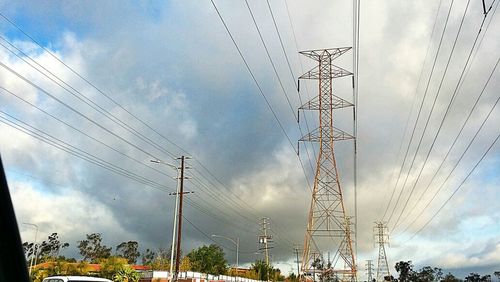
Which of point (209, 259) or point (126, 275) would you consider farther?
point (209, 259)

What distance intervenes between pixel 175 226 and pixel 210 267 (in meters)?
109

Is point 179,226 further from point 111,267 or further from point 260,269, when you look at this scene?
point 260,269

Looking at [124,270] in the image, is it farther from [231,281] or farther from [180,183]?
[231,281]

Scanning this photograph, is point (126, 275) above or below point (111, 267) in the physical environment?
below

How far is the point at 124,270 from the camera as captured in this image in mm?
63875

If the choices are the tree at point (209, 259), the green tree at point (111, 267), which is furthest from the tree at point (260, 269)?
the green tree at point (111, 267)

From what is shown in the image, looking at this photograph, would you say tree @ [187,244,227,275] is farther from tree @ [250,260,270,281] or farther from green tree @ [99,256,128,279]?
green tree @ [99,256,128,279]

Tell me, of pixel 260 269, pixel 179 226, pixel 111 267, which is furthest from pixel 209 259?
pixel 179 226

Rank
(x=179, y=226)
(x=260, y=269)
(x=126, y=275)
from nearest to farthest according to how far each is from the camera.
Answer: (x=179, y=226) < (x=126, y=275) < (x=260, y=269)

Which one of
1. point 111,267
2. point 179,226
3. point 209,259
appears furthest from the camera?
point 209,259

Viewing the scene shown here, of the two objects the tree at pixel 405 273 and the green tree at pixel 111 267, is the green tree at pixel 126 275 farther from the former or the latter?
the tree at pixel 405 273

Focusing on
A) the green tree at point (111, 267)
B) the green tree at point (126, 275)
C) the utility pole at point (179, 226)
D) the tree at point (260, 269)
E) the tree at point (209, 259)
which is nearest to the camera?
the utility pole at point (179, 226)

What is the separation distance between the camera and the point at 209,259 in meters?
157

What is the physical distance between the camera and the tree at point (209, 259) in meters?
151
